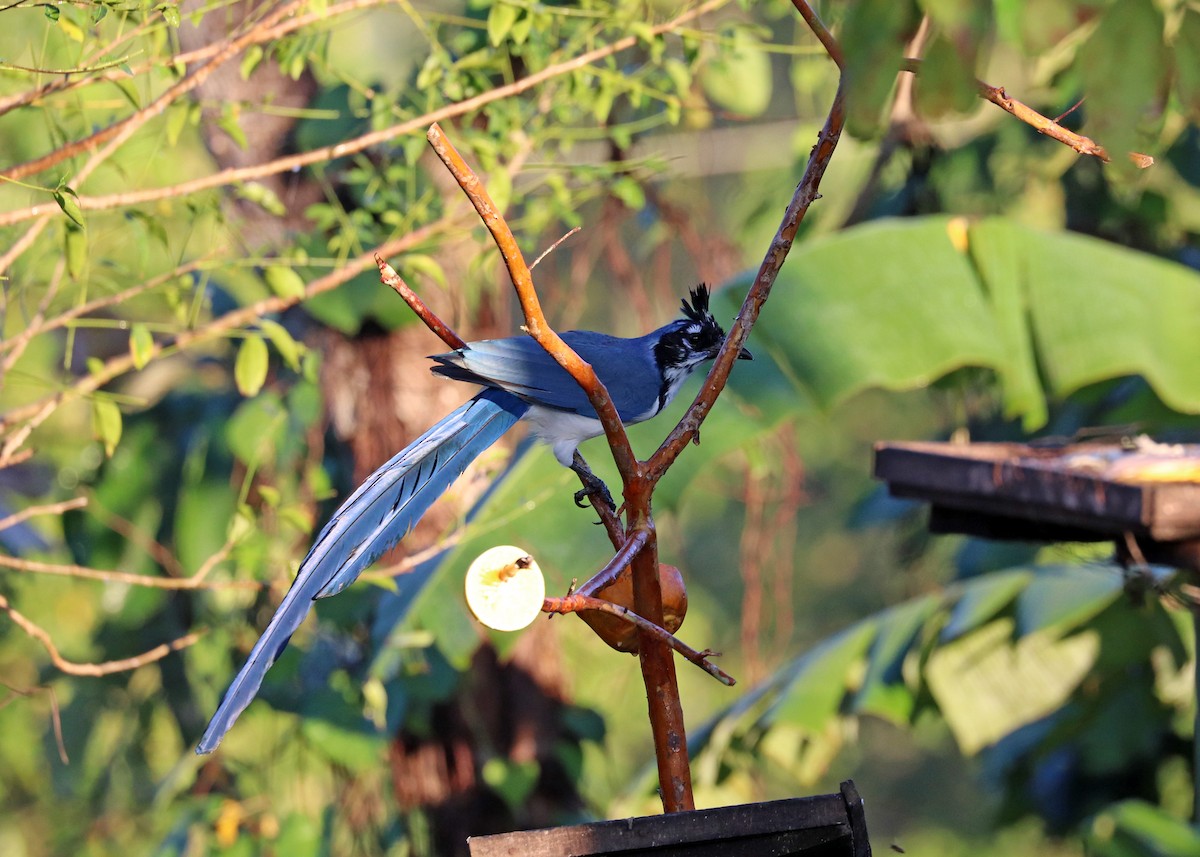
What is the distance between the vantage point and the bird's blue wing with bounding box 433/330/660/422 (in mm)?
2117

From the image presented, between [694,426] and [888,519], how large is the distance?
431 centimetres

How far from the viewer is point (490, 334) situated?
446 cm

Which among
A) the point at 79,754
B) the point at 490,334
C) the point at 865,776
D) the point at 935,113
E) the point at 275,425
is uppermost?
the point at 490,334

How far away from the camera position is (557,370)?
7.47 feet

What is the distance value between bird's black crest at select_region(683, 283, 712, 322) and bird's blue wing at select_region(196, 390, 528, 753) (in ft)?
1.75

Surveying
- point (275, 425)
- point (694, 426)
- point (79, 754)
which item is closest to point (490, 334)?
point (275, 425)

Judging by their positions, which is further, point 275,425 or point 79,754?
point 79,754

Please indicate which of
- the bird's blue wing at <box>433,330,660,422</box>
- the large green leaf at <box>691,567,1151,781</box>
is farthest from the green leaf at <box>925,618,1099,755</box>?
the bird's blue wing at <box>433,330,660,422</box>

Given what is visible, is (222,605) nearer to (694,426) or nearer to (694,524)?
(694,426)

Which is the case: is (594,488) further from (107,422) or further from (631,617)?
(107,422)

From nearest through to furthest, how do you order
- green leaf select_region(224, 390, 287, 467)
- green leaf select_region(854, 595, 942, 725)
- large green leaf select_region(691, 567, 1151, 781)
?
1. green leaf select_region(224, 390, 287, 467)
2. large green leaf select_region(691, 567, 1151, 781)
3. green leaf select_region(854, 595, 942, 725)

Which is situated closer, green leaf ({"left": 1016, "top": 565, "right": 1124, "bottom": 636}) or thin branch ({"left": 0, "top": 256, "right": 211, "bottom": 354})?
thin branch ({"left": 0, "top": 256, "right": 211, "bottom": 354})

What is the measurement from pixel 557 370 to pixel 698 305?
33 centimetres

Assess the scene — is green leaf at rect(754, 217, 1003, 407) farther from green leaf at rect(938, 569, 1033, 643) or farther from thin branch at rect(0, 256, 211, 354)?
thin branch at rect(0, 256, 211, 354)
